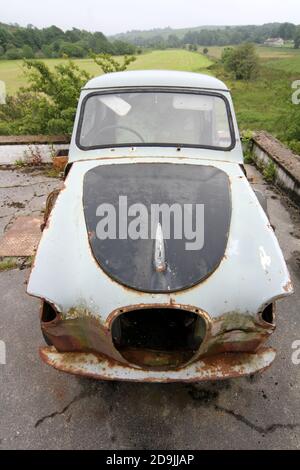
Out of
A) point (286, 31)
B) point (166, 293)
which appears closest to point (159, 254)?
point (166, 293)

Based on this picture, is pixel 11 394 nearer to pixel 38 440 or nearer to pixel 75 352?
pixel 38 440

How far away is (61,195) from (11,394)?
155 cm

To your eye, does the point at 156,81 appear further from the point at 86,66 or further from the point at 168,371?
the point at 86,66

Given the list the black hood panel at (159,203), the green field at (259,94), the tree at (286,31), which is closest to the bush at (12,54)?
the green field at (259,94)

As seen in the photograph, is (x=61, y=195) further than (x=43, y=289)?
Yes

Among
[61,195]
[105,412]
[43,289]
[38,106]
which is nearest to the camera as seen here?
[43,289]

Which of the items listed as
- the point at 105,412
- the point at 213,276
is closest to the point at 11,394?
the point at 105,412

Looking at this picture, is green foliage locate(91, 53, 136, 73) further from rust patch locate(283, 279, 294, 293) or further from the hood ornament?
rust patch locate(283, 279, 294, 293)

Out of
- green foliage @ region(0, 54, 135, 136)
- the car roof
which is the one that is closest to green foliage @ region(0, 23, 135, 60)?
green foliage @ region(0, 54, 135, 136)

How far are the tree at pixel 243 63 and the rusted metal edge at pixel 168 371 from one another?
33343mm

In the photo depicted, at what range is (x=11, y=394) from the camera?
2.46 m

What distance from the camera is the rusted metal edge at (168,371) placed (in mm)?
1985

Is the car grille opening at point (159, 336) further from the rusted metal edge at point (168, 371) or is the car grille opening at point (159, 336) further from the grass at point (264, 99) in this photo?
the grass at point (264, 99)

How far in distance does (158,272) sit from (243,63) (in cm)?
3425
